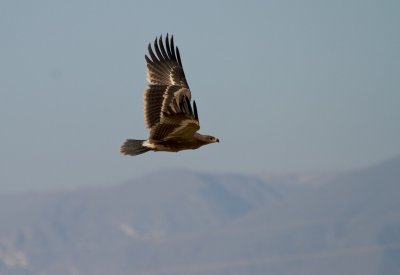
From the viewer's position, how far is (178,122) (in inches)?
653

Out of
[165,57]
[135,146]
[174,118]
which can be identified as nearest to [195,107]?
[174,118]

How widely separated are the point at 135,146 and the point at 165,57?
259 cm

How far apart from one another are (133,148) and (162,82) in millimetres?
1761

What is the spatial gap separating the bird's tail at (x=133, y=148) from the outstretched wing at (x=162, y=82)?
0.47 meters

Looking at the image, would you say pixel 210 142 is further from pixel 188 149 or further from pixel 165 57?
pixel 165 57

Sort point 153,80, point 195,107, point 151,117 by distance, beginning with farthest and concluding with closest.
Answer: point 153,80, point 151,117, point 195,107

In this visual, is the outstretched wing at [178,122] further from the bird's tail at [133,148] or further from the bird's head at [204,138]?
the bird's tail at [133,148]

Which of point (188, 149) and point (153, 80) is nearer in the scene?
point (188, 149)

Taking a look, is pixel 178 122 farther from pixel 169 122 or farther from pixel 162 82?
pixel 162 82

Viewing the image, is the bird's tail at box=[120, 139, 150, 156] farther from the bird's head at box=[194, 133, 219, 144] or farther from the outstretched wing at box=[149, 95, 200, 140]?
the bird's head at box=[194, 133, 219, 144]

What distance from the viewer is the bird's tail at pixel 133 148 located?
57.7 feet

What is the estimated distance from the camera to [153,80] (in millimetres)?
19250

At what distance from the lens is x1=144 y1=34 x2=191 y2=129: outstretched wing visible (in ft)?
56.6

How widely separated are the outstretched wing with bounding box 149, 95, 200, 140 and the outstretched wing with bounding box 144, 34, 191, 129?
127 mm
